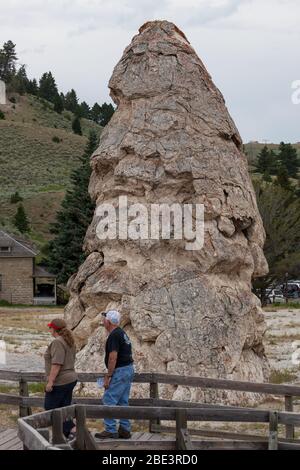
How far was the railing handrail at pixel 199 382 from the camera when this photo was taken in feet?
35.8

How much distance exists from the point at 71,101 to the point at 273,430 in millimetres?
151348

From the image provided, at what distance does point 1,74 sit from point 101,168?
134m

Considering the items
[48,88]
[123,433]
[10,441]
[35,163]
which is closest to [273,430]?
[123,433]

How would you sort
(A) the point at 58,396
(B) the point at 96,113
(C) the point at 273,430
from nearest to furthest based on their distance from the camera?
1. (C) the point at 273,430
2. (A) the point at 58,396
3. (B) the point at 96,113

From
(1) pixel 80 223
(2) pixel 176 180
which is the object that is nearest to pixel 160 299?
(2) pixel 176 180

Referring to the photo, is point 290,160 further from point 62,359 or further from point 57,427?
point 57,427

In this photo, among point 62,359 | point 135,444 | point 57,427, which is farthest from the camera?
point 62,359

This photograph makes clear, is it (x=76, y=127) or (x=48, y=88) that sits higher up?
(x=48, y=88)

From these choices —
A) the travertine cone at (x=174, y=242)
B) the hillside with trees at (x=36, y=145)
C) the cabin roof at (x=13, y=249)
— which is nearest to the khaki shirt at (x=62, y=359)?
the travertine cone at (x=174, y=242)

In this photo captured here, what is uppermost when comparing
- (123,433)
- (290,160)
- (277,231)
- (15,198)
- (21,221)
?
(290,160)

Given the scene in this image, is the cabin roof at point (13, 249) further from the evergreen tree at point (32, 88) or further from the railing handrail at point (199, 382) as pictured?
the evergreen tree at point (32, 88)

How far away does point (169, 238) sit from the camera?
44.9 feet

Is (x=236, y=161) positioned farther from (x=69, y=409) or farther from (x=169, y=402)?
(x=69, y=409)

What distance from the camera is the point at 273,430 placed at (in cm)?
861
